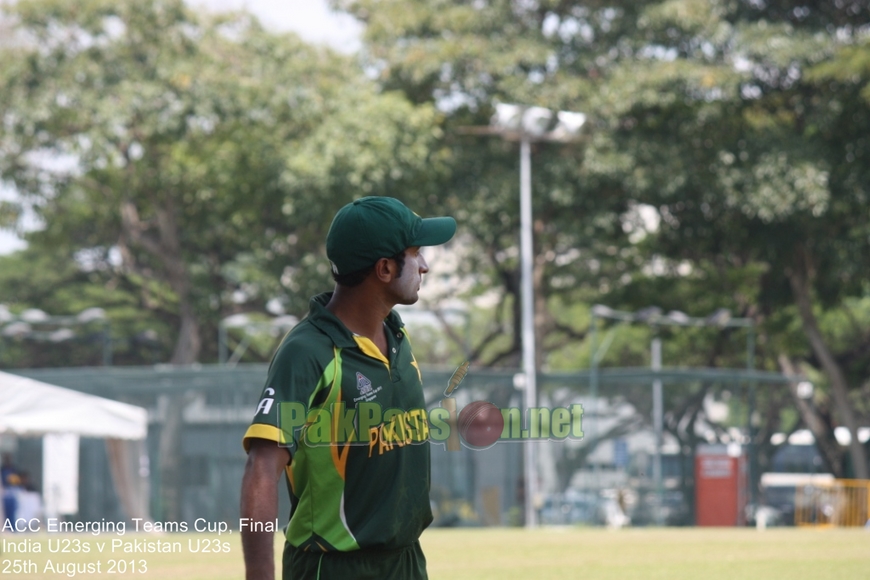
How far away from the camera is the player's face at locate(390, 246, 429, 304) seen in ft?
10.8

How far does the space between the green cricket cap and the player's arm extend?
1.66 feet

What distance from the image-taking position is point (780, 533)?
20.2 meters

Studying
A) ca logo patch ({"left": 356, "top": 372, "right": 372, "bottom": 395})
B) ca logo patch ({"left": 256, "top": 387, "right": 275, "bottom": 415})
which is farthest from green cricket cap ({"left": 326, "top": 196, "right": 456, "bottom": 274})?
ca logo patch ({"left": 256, "top": 387, "right": 275, "bottom": 415})

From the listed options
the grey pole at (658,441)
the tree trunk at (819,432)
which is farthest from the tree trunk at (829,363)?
the grey pole at (658,441)

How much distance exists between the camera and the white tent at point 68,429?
18.8 meters

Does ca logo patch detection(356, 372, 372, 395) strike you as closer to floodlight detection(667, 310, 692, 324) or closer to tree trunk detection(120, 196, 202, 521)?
floodlight detection(667, 310, 692, 324)

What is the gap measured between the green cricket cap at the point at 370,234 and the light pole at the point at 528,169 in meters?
20.1

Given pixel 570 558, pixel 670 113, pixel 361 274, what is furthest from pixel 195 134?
pixel 361 274

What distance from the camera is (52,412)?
62.8ft

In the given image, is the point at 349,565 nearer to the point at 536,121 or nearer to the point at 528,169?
the point at 536,121

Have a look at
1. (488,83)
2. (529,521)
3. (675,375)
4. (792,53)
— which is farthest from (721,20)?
(529,521)

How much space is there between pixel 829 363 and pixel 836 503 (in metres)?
4.54

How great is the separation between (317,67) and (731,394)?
11.1m

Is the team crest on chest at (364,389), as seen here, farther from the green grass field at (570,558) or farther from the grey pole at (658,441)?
the grey pole at (658,441)
